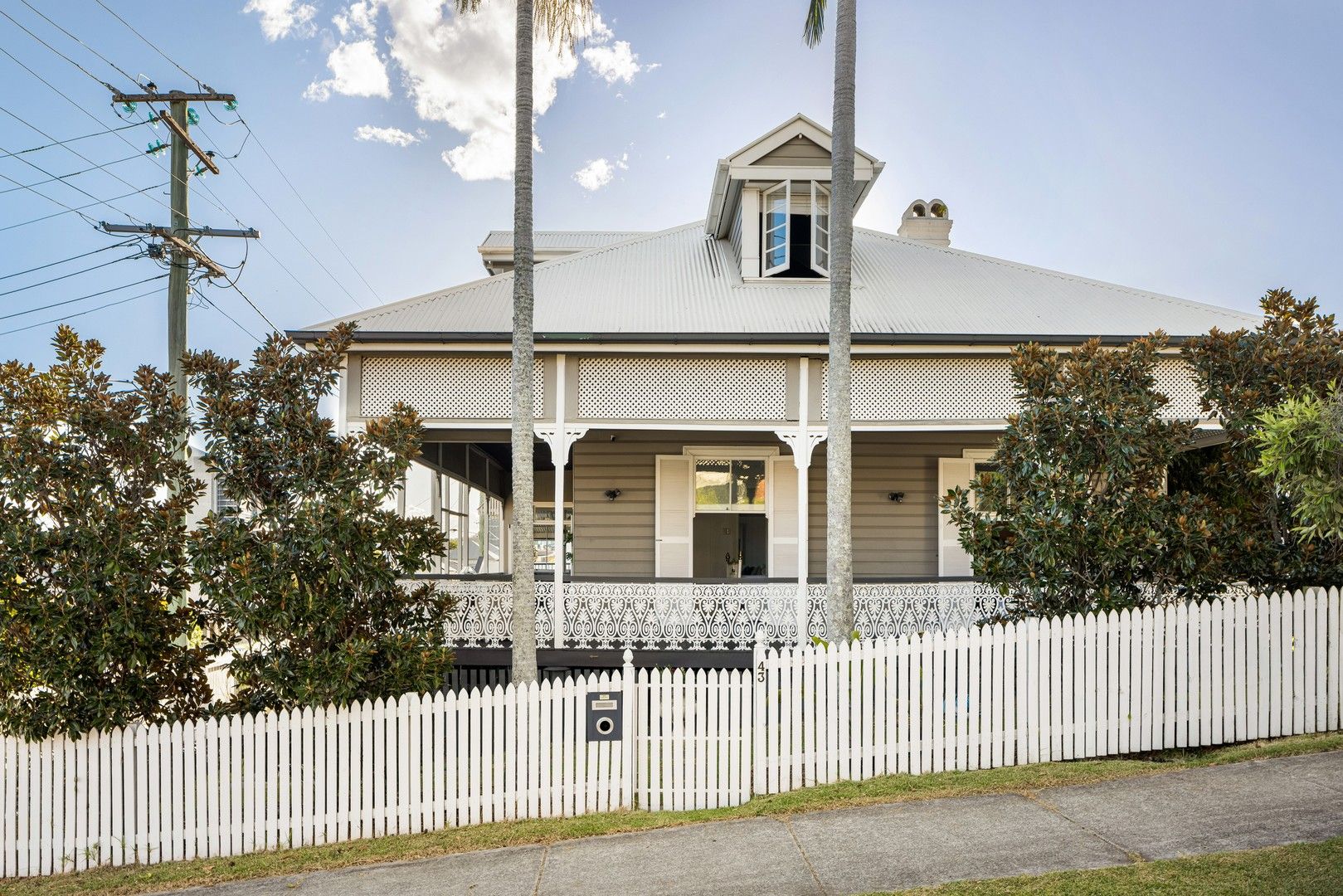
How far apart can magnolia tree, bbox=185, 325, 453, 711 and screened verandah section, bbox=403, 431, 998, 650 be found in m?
3.69

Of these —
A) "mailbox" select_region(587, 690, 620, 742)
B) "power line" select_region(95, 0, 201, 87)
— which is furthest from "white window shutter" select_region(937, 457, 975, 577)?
"power line" select_region(95, 0, 201, 87)

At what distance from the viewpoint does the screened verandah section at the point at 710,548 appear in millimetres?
11719

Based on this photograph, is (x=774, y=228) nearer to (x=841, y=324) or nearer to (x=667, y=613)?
(x=841, y=324)

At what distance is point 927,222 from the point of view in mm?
17953

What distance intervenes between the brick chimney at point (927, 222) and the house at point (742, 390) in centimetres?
200

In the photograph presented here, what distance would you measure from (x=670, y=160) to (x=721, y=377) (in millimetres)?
7882

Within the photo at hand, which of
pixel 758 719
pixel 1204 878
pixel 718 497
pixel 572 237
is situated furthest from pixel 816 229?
pixel 1204 878

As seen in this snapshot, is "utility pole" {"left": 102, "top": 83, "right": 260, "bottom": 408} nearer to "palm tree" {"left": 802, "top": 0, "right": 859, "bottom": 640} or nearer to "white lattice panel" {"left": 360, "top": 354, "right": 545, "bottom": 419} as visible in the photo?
"white lattice panel" {"left": 360, "top": 354, "right": 545, "bottom": 419}

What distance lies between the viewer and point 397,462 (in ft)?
26.1

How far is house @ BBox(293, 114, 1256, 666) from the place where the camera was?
37.6 feet

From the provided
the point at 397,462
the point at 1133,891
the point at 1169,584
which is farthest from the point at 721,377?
the point at 1133,891

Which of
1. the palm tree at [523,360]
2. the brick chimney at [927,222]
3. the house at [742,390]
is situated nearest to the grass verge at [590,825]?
the palm tree at [523,360]

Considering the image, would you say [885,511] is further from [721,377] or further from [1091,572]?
[1091,572]

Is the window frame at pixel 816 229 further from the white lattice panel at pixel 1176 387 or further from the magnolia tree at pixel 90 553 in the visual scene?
the magnolia tree at pixel 90 553
